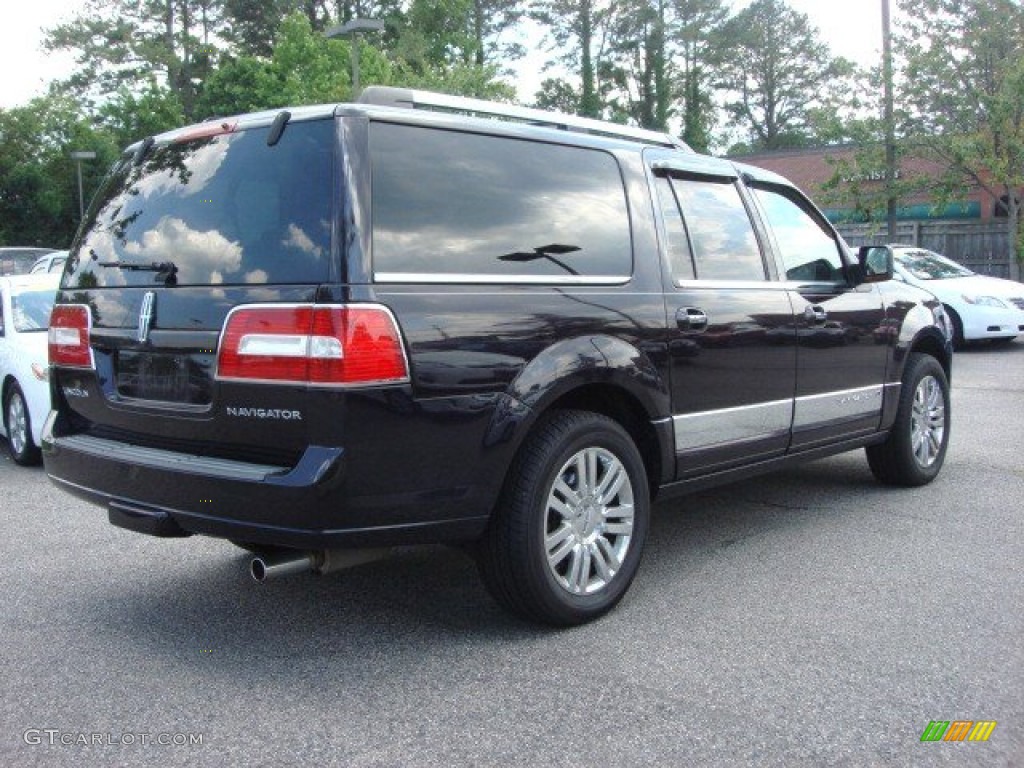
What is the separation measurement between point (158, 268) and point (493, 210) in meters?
1.24

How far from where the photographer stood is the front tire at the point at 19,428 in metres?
Answer: 7.77

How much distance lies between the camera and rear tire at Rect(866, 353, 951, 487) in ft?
19.9

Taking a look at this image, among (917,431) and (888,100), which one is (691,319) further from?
(888,100)

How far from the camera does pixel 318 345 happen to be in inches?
126

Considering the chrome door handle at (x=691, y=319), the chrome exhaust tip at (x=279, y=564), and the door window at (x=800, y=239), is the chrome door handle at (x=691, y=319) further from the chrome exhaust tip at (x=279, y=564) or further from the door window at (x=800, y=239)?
the chrome exhaust tip at (x=279, y=564)

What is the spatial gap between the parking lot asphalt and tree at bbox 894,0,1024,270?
17188 millimetres

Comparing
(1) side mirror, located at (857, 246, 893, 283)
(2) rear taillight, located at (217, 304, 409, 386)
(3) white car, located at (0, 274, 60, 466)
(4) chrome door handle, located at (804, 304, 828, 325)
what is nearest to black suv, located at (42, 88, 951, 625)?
(2) rear taillight, located at (217, 304, 409, 386)

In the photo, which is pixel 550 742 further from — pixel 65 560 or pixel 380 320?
pixel 65 560

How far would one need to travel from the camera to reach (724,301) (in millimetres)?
4664

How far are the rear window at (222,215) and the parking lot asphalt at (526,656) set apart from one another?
1.36m

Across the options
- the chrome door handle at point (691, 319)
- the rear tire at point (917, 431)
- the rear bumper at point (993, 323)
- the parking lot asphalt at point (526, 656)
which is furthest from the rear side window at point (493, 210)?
the rear bumper at point (993, 323)

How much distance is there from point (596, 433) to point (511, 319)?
616mm

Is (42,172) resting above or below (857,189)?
above

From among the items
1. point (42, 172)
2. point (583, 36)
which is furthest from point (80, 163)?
point (583, 36)
